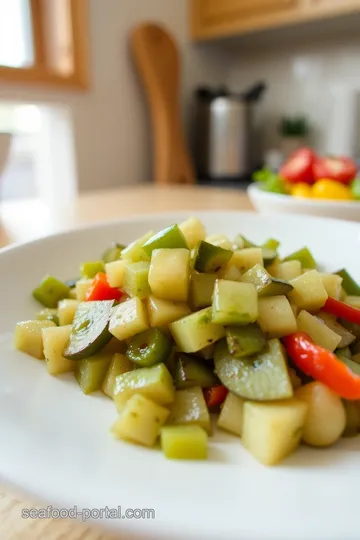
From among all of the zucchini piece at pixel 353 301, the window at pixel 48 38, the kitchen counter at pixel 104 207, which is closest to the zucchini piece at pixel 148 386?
the zucchini piece at pixel 353 301

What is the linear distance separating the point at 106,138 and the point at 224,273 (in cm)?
283

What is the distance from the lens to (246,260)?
790 mm

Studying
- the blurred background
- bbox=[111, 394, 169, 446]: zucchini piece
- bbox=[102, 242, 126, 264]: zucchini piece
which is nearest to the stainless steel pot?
the blurred background

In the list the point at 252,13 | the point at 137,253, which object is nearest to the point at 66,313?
the point at 137,253

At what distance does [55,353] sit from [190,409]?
0.22m

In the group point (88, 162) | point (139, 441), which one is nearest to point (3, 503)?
point (139, 441)

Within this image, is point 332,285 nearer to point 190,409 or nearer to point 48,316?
point 190,409

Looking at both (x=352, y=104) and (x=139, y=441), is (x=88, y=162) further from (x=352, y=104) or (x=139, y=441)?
(x=139, y=441)

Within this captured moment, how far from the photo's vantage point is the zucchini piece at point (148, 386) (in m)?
0.59

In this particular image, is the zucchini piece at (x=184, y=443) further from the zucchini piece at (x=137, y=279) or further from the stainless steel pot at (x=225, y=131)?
the stainless steel pot at (x=225, y=131)

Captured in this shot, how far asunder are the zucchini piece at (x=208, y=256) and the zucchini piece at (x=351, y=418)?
275 mm

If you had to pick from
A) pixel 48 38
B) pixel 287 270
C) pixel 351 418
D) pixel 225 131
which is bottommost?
pixel 351 418

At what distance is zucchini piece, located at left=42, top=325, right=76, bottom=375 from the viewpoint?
673 millimetres

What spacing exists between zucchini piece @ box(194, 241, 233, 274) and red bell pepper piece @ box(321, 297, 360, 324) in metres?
0.17
